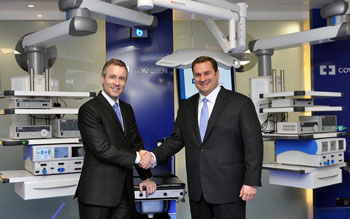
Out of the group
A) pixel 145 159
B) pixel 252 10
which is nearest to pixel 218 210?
pixel 145 159

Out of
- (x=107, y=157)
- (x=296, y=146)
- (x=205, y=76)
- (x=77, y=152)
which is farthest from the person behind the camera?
(x=296, y=146)

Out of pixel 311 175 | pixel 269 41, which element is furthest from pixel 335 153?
pixel 269 41

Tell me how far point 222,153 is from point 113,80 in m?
0.79

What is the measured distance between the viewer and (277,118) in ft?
14.0

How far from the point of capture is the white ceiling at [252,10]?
4312 mm

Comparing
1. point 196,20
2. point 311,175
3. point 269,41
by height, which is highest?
point 196,20

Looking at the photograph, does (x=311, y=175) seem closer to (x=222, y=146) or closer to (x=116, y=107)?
(x=222, y=146)

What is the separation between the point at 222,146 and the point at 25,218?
304cm

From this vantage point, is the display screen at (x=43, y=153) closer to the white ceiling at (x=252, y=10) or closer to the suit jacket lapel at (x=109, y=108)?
the suit jacket lapel at (x=109, y=108)

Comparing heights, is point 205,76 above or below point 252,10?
below

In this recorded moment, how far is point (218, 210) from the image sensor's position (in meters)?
2.35

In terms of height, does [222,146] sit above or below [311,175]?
above

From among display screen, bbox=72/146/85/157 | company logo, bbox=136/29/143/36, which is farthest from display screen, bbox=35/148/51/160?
company logo, bbox=136/29/143/36

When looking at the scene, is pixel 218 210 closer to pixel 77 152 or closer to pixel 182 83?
pixel 77 152
